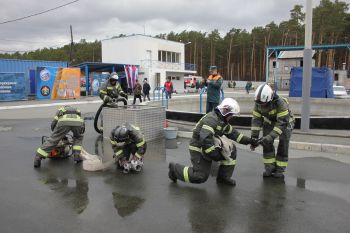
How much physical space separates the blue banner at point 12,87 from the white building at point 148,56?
64.3 feet

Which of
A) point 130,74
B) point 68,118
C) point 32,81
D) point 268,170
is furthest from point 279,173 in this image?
point 130,74

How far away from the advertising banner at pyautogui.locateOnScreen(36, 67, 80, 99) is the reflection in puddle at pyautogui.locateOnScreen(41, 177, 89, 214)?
2294 cm

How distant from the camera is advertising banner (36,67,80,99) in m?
27.1

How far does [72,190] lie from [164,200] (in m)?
1.47

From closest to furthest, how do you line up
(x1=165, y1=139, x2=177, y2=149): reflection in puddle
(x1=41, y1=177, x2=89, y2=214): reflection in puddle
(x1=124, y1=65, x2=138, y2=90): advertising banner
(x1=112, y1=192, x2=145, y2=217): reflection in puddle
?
(x1=112, y1=192, x2=145, y2=217): reflection in puddle, (x1=41, y1=177, x2=89, y2=214): reflection in puddle, (x1=165, y1=139, x2=177, y2=149): reflection in puddle, (x1=124, y1=65, x2=138, y2=90): advertising banner

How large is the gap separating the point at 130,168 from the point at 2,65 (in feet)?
87.0

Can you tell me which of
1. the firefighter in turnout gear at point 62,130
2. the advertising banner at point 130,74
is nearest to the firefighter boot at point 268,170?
the firefighter in turnout gear at point 62,130

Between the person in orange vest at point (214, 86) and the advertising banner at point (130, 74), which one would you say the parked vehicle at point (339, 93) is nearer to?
the advertising banner at point (130, 74)

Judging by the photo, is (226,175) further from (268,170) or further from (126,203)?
(126,203)

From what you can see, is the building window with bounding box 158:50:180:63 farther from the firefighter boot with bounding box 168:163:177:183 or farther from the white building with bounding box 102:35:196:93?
the firefighter boot with bounding box 168:163:177:183

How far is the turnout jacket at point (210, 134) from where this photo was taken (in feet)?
17.3

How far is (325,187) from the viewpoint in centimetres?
570

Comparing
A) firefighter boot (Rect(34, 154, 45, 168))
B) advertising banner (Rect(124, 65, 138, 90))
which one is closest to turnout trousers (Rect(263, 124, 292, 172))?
firefighter boot (Rect(34, 154, 45, 168))

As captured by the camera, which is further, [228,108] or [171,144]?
[171,144]
